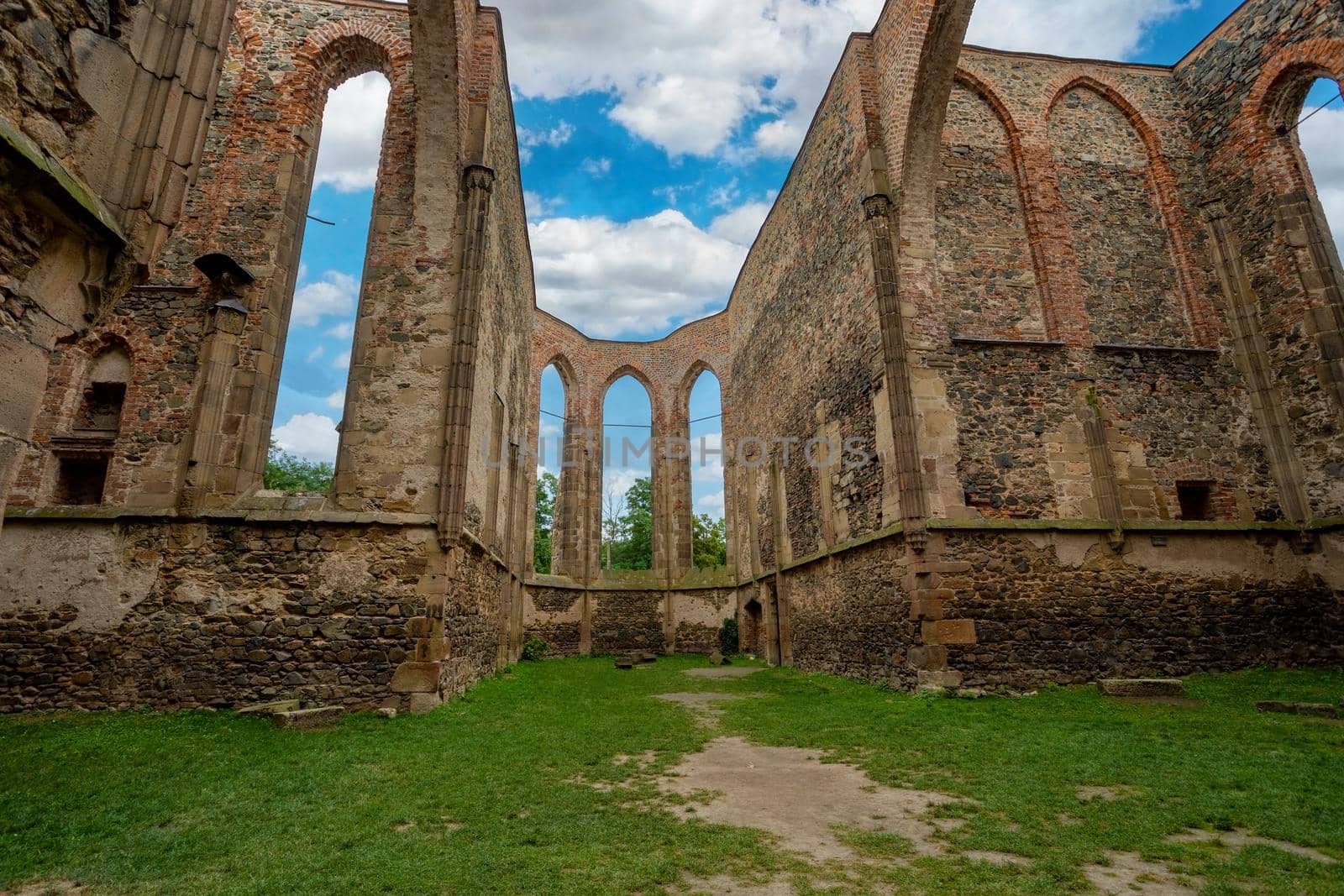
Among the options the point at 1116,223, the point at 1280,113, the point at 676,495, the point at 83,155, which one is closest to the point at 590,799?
the point at 83,155

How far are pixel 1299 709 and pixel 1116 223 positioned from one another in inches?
319

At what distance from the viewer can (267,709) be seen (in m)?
6.37

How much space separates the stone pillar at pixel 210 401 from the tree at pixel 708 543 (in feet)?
66.3

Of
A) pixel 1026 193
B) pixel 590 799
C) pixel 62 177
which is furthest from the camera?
pixel 1026 193

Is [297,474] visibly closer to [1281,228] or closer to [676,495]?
[676,495]

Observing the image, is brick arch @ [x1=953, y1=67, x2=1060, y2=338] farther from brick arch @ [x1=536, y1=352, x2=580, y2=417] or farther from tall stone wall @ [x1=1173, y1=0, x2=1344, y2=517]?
brick arch @ [x1=536, y1=352, x2=580, y2=417]

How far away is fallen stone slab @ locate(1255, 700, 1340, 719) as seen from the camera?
5902 mm

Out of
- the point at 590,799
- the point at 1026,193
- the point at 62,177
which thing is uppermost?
the point at 1026,193

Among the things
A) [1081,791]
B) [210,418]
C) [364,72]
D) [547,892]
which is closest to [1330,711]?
[1081,791]

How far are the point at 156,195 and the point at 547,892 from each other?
399 cm

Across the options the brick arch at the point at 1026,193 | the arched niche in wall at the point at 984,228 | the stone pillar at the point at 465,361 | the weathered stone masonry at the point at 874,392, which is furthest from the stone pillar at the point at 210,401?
the brick arch at the point at 1026,193

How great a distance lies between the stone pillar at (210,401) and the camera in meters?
7.35

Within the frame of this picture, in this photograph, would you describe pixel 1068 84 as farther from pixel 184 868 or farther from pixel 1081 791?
pixel 184 868

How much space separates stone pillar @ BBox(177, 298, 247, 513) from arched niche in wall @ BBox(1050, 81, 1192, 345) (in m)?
12.6
